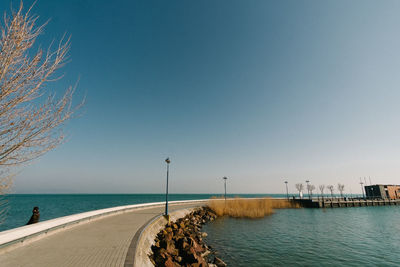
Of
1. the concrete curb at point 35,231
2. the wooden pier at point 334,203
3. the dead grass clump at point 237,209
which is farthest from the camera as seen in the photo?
the wooden pier at point 334,203

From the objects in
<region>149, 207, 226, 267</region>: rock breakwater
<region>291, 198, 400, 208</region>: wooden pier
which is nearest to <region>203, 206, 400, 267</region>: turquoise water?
<region>149, 207, 226, 267</region>: rock breakwater

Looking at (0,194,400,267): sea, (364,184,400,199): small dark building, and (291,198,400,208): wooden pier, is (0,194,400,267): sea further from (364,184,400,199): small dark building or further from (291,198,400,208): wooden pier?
(364,184,400,199): small dark building

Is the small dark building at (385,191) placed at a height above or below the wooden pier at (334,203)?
above

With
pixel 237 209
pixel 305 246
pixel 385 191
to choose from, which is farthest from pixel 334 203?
pixel 305 246

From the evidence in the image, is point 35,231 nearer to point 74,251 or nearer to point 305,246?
point 74,251

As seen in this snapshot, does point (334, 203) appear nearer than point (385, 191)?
Yes

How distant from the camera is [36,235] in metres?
7.96

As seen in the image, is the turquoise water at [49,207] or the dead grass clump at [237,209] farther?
the turquoise water at [49,207]

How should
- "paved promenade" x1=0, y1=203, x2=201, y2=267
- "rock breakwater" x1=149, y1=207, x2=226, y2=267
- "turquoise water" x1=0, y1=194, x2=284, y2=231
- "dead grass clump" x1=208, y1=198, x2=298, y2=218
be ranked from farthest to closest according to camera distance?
"turquoise water" x1=0, y1=194, x2=284, y2=231, "dead grass clump" x1=208, y1=198, x2=298, y2=218, "rock breakwater" x1=149, y1=207, x2=226, y2=267, "paved promenade" x1=0, y1=203, x2=201, y2=267

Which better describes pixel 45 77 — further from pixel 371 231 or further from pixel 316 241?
pixel 371 231

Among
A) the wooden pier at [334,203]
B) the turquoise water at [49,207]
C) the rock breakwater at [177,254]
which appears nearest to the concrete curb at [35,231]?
the turquoise water at [49,207]

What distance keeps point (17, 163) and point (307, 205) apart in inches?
1944

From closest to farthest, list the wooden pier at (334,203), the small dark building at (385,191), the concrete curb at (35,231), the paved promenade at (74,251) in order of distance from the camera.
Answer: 1. the paved promenade at (74,251)
2. the concrete curb at (35,231)
3. the wooden pier at (334,203)
4. the small dark building at (385,191)

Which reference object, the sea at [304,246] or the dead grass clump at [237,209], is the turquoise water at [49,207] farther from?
the dead grass clump at [237,209]
